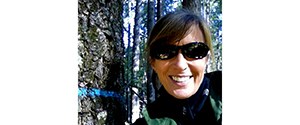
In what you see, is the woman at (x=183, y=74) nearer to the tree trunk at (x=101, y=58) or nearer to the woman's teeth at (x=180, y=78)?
the woman's teeth at (x=180, y=78)

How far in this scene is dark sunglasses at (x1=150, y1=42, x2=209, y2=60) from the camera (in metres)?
1.84

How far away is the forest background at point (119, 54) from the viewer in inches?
74.1

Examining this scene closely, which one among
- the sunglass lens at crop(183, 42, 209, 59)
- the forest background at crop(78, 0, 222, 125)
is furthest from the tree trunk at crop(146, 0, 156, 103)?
the sunglass lens at crop(183, 42, 209, 59)

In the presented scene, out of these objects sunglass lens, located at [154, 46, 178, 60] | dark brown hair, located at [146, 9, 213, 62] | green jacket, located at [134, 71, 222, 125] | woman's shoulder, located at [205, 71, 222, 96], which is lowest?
green jacket, located at [134, 71, 222, 125]

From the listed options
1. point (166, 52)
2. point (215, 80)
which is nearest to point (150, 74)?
point (166, 52)

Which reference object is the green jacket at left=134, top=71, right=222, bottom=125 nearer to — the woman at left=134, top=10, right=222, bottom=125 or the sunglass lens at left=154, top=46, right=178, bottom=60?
the woman at left=134, top=10, right=222, bottom=125

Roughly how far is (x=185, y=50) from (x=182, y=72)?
0.07 meters

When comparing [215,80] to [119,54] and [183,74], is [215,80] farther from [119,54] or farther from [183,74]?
[119,54]

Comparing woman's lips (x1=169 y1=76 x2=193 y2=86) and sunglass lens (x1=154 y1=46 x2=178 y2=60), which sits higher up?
sunglass lens (x1=154 y1=46 x2=178 y2=60)

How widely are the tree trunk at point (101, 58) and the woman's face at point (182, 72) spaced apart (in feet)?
0.46

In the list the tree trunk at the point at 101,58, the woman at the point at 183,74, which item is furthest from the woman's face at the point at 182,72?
the tree trunk at the point at 101,58

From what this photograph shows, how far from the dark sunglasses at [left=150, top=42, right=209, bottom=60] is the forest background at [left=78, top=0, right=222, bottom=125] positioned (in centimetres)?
4
